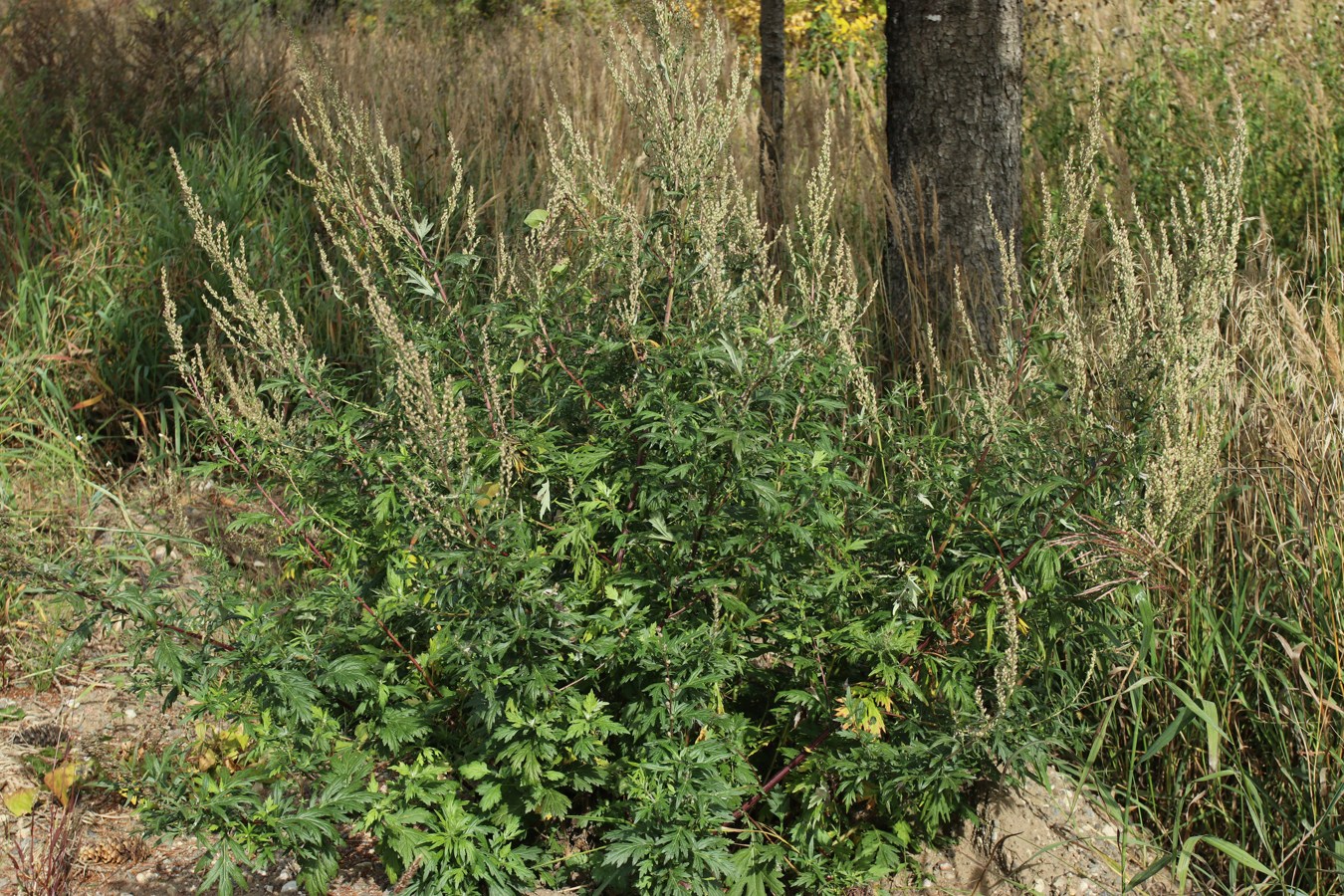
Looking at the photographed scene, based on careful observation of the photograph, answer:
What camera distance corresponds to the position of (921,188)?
4926 millimetres

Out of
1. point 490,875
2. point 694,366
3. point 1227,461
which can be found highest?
point 694,366

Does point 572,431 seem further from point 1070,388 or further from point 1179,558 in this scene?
point 1179,558

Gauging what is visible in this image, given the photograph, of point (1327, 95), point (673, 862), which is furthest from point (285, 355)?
point (1327, 95)

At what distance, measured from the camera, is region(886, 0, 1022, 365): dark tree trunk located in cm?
475

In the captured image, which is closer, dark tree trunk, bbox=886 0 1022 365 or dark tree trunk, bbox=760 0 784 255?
dark tree trunk, bbox=886 0 1022 365

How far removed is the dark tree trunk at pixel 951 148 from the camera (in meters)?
4.75

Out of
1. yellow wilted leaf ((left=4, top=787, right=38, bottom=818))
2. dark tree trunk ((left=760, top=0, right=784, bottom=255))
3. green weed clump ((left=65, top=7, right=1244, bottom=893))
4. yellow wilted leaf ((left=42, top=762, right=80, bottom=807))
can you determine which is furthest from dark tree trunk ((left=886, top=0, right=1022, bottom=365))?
yellow wilted leaf ((left=4, top=787, right=38, bottom=818))

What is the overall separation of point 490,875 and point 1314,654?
2217 mm

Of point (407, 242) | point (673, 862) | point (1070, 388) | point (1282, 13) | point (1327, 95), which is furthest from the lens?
point (1282, 13)

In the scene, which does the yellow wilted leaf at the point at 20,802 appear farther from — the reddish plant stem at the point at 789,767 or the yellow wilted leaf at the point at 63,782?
the reddish plant stem at the point at 789,767

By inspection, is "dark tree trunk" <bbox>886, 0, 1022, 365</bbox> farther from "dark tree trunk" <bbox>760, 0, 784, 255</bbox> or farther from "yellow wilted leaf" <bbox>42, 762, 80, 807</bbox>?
"yellow wilted leaf" <bbox>42, 762, 80, 807</bbox>

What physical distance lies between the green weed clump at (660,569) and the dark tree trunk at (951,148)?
1509mm

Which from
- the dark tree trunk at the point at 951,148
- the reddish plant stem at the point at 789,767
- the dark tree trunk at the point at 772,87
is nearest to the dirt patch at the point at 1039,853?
the reddish plant stem at the point at 789,767

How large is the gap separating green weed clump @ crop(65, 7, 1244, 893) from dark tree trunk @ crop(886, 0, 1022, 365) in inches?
59.4
